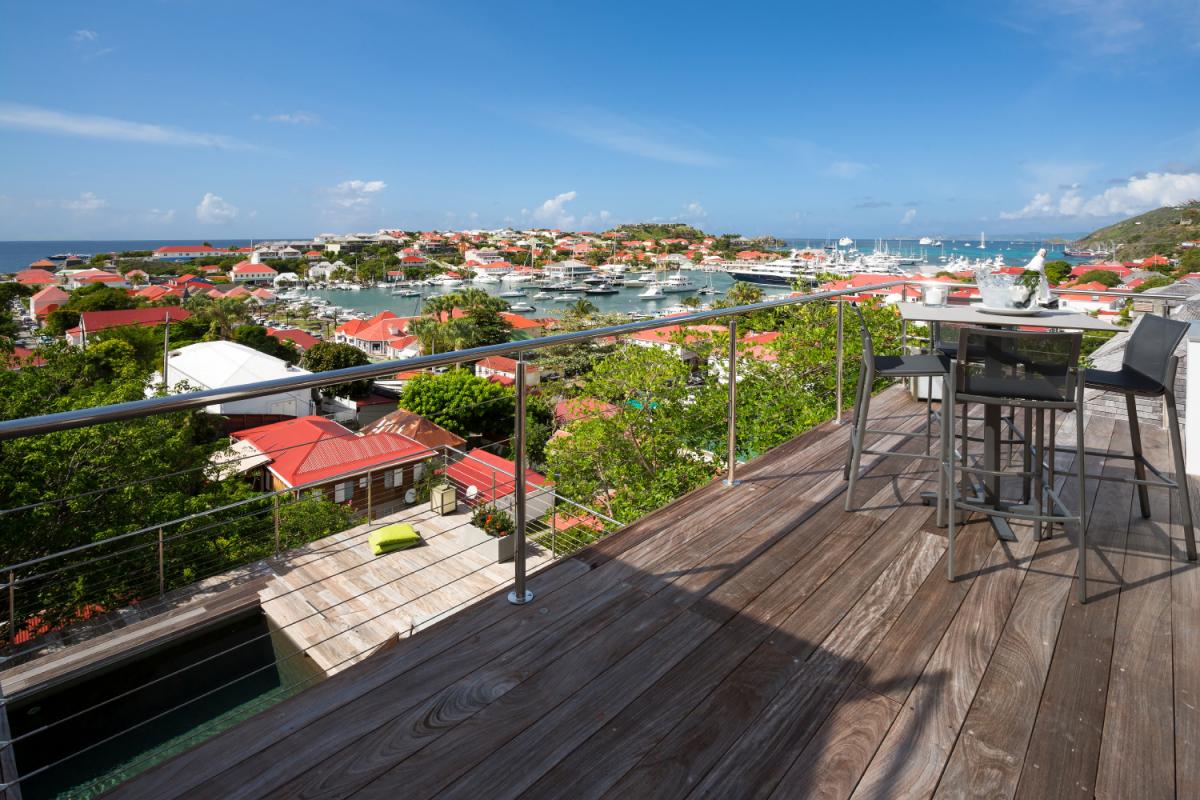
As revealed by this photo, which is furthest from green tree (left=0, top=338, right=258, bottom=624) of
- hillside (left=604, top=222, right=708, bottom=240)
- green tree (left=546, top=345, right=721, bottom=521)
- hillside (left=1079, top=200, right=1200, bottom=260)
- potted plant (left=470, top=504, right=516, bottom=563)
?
hillside (left=604, top=222, right=708, bottom=240)

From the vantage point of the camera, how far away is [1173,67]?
20359 mm

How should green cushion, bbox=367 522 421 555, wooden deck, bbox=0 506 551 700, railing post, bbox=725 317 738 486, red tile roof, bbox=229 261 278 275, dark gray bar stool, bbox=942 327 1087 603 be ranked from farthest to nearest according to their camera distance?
red tile roof, bbox=229 261 278 275 → green cushion, bbox=367 522 421 555 → wooden deck, bbox=0 506 551 700 → railing post, bbox=725 317 738 486 → dark gray bar stool, bbox=942 327 1087 603

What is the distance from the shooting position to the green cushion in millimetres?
8711

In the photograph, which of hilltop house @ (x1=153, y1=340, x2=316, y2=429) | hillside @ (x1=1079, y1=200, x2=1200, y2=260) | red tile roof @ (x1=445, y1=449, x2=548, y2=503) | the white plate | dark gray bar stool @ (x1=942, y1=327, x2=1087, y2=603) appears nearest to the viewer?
dark gray bar stool @ (x1=942, y1=327, x2=1087, y2=603)

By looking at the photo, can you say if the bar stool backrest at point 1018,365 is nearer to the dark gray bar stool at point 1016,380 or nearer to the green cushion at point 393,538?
the dark gray bar stool at point 1016,380

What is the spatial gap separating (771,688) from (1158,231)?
49624mm

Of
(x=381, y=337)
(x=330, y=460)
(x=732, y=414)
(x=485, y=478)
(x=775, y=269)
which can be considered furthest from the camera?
(x=775, y=269)

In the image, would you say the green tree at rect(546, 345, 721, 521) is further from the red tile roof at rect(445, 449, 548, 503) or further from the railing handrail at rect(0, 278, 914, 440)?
the railing handrail at rect(0, 278, 914, 440)

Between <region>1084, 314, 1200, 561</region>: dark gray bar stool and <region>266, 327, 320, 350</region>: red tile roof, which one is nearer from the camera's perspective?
<region>1084, 314, 1200, 561</region>: dark gray bar stool

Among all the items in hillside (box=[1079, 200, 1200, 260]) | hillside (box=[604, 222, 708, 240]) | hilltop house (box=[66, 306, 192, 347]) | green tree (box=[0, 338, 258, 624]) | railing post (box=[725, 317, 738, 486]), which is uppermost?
hillside (box=[604, 222, 708, 240])

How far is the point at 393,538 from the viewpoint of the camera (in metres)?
8.83

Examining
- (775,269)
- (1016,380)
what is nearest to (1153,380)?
(1016,380)

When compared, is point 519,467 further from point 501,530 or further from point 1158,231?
point 1158,231

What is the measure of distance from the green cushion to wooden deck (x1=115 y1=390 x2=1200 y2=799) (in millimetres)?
7338
